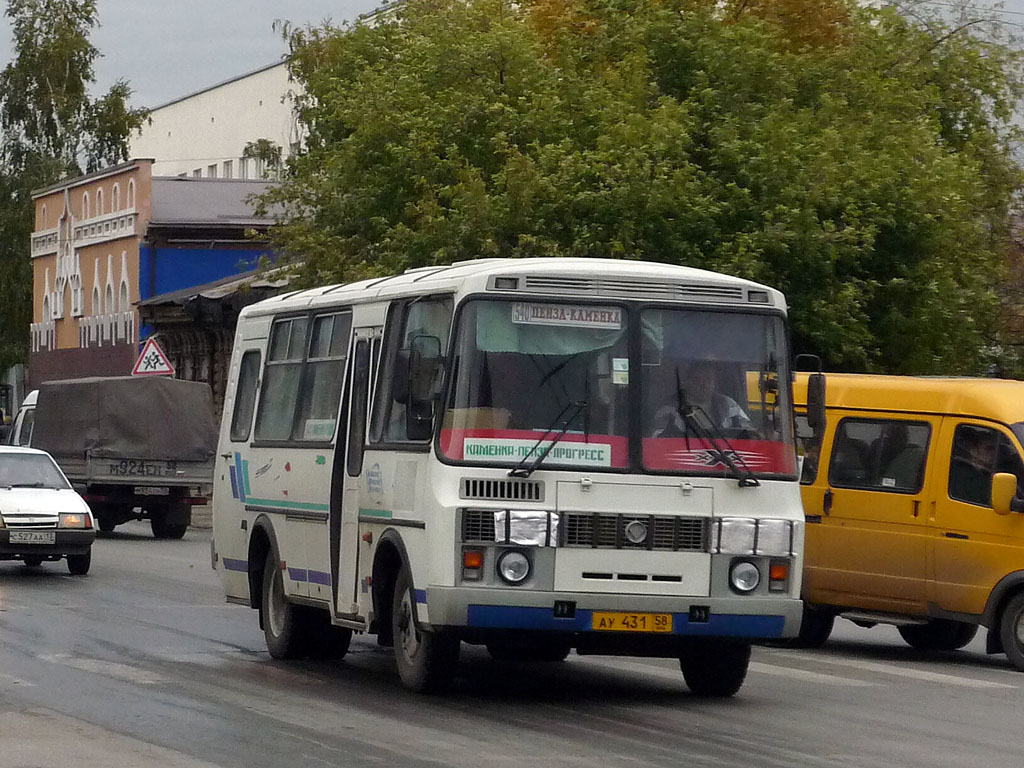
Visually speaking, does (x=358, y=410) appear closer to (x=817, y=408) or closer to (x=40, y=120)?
(x=817, y=408)

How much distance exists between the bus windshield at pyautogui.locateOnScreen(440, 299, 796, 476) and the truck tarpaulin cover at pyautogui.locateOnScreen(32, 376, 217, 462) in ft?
75.2

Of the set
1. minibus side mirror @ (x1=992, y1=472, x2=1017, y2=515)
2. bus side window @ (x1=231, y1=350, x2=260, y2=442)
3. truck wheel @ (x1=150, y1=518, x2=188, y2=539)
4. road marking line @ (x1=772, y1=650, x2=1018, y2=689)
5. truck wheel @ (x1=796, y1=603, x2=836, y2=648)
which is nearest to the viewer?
road marking line @ (x1=772, y1=650, x2=1018, y2=689)

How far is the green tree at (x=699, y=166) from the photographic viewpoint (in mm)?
28797

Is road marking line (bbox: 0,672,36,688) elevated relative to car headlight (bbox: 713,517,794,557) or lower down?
lower down

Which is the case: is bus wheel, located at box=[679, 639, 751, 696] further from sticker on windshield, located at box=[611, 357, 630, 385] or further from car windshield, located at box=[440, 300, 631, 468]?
sticker on windshield, located at box=[611, 357, 630, 385]

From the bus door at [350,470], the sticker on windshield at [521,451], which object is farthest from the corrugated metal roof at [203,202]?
the sticker on windshield at [521,451]

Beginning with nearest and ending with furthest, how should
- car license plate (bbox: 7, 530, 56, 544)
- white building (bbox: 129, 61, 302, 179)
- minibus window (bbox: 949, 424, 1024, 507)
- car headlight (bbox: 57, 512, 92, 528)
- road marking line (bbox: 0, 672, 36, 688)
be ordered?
road marking line (bbox: 0, 672, 36, 688), minibus window (bbox: 949, 424, 1024, 507), car license plate (bbox: 7, 530, 56, 544), car headlight (bbox: 57, 512, 92, 528), white building (bbox: 129, 61, 302, 179)

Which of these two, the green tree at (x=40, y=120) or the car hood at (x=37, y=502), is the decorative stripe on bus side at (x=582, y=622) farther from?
the green tree at (x=40, y=120)

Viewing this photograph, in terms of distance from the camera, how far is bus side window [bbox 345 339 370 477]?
1340cm

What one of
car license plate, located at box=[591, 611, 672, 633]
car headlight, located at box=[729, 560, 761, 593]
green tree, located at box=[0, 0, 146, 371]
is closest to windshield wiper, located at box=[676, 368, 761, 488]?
car headlight, located at box=[729, 560, 761, 593]

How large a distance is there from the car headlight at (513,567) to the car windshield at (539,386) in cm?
52

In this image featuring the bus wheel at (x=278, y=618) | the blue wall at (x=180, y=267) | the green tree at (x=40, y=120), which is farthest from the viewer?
the green tree at (x=40, y=120)

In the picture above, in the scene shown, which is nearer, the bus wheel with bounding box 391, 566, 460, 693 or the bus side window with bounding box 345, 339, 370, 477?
the bus wheel with bounding box 391, 566, 460, 693

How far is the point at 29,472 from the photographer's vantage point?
2528 cm
